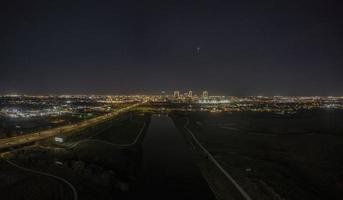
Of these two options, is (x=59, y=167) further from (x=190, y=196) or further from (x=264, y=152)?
(x=264, y=152)

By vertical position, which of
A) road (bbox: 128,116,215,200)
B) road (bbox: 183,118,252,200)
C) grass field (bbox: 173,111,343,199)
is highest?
grass field (bbox: 173,111,343,199)

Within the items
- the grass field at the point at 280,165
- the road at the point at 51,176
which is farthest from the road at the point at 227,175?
the road at the point at 51,176

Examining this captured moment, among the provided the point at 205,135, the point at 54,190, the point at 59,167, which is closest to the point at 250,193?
the point at 54,190

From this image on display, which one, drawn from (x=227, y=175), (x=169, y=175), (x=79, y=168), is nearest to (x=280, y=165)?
(x=227, y=175)

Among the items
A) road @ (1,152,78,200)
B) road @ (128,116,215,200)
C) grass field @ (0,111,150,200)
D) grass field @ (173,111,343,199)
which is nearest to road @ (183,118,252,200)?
grass field @ (173,111,343,199)

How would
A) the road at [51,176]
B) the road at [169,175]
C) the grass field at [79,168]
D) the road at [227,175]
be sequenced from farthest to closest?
the road at [169,175] < the road at [227,175] < the grass field at [79,168] < the road at [51,176]

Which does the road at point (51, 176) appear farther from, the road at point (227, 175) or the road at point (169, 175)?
the road at point (227, 175)

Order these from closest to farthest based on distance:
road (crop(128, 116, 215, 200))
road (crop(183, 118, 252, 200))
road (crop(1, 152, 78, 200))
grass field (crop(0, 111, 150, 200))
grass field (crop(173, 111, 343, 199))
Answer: road (crop(1, 152, 78, 200)) < grass field (crop(0, 111, 150, 200)) < road (crop(183, 118, 252, 200)) < grass field (crop(173, 111, 343, 199)) < road (crop(128, 116, 215, 200))

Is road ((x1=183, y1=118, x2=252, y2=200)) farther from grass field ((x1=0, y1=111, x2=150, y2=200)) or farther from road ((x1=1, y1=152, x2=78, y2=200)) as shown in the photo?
road ((x1=1, y1=152, x2=78, y2=200))
